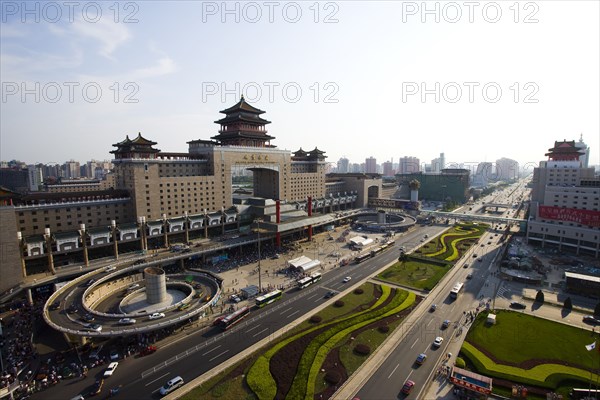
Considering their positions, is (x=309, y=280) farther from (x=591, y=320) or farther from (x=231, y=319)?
(x=591, y=320)

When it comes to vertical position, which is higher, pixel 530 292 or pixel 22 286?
pixel 22 286


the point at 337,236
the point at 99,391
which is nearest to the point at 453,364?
the point at 99,391

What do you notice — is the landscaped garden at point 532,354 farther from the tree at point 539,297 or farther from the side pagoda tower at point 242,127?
the side pagoda tower at point 242,127

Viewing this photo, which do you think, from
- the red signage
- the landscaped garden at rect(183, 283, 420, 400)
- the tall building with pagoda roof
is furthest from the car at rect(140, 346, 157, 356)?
the red signage

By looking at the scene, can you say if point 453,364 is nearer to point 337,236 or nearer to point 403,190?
point 337,236

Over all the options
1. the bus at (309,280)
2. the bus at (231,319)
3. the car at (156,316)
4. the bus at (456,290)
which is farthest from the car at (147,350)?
the bus at (456,290)
